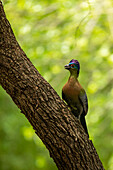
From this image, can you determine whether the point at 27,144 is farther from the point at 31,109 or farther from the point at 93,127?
the point at 31,109

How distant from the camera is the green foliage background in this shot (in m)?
6.52

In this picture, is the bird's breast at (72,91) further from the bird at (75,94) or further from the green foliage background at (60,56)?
the green foliage background at (60,56)

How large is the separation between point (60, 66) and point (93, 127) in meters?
1.59

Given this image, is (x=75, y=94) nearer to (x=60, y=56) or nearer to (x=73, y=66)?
(x=73, y=66)

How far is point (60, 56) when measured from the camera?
7.13 m

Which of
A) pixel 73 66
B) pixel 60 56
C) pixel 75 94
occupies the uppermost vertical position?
pixel 60 56

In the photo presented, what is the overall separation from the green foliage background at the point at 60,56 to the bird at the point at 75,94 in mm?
1864

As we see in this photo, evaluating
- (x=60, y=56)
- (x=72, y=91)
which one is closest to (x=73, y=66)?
(x=72, y=91)

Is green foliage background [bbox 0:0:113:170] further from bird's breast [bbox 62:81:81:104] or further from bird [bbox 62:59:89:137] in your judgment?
bird's breast [bbox 62:81:81:104]

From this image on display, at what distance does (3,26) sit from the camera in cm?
294

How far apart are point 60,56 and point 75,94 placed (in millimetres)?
3194

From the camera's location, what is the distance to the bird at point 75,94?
4.04 meters

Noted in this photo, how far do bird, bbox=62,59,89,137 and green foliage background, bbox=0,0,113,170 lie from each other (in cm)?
186

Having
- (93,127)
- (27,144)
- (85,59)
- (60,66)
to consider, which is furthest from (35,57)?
(27,144)
